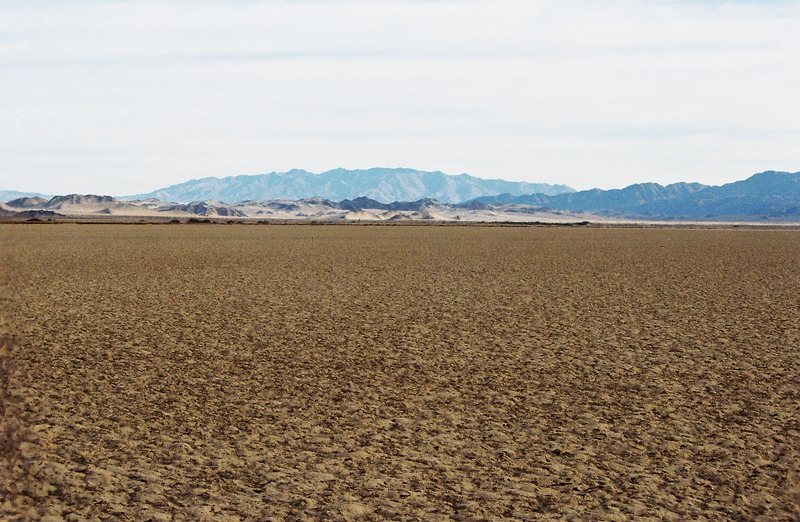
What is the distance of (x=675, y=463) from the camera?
7309mm

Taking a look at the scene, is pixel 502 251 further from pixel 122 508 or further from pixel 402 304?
pixel 122 508

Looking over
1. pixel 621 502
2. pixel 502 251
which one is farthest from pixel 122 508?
pixel 502 251

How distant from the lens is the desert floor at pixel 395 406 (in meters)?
6.50

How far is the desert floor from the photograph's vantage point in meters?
6.50

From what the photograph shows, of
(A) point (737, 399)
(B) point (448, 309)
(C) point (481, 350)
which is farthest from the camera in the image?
(B) point (448, 309)

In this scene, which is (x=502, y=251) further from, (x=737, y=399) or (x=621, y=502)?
(x=621, y=502)

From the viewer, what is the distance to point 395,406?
9.18 m

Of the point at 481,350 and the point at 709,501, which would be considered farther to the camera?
the point at 481,350

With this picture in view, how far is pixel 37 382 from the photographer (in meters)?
10.0

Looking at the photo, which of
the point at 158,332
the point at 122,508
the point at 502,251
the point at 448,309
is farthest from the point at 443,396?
the point at 502,251

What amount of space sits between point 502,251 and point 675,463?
3412 cm

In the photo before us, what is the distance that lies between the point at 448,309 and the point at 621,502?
36.1 ft

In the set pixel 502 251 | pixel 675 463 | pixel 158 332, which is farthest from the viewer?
pixel 502 251

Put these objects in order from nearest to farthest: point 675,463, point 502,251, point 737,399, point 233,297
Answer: point 675,463 → point 737,399 → point 233,297 → point 502,251
